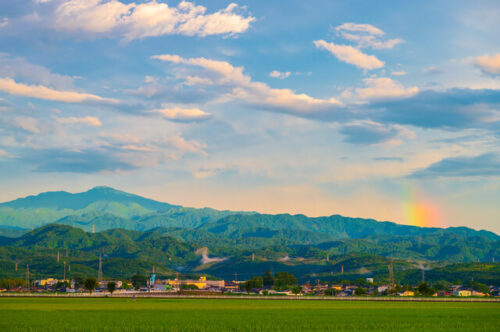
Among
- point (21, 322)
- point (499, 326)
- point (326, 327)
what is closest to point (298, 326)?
point (326, 327)

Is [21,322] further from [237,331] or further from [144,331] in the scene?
[237,331]

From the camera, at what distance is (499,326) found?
5444cm

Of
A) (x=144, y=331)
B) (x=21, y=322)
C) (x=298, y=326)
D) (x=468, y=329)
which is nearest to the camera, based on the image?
(x=144, y=331)

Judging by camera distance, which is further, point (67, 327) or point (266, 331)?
point (67, 327)

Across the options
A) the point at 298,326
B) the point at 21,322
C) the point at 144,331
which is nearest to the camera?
the point at 144,331

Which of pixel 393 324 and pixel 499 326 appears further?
pixel 393 324

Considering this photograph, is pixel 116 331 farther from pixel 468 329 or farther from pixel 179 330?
pixel 468 329

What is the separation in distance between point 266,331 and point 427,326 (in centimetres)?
1777

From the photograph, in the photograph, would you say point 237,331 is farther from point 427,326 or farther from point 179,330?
point 427,326

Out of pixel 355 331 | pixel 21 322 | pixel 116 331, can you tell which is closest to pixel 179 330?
pixel 116 331

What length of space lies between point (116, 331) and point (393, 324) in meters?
28.6

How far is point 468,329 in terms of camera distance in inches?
2035

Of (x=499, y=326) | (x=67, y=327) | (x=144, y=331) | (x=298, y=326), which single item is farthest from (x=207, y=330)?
(x=499, y=326)

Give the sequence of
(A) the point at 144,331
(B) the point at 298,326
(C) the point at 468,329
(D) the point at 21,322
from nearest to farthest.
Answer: (A) the point at 144,331 → (C) the point at 468,329 → (B) the point at 298,326 → (D) the point at 21,322
